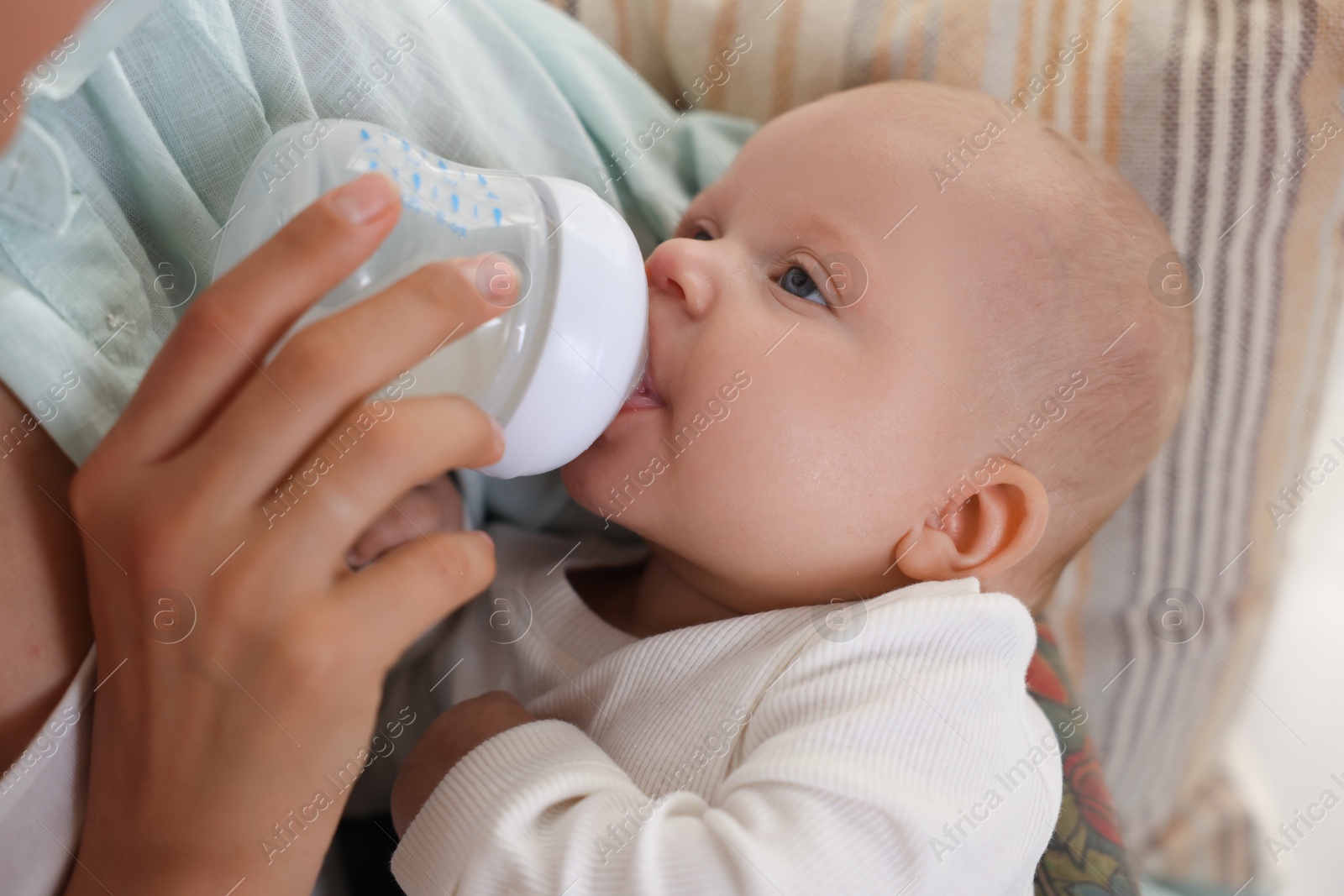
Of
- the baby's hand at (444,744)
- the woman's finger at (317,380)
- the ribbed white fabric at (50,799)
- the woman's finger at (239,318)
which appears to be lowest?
the baby's hand at (444,744)

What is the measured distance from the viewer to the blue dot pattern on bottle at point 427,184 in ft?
2.49

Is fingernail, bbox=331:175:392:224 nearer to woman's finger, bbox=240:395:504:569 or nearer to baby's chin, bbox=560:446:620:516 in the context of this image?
woman's finger, bbox=240:395:504:569

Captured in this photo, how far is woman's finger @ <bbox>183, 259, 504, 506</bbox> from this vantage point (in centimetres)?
62

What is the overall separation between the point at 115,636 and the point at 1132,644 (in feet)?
4.47

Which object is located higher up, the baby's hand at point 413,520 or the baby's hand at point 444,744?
the baby's hand at point 413,520

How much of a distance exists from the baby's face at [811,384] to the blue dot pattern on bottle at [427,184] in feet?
0.69

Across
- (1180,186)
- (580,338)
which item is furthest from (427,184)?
(1180,186)

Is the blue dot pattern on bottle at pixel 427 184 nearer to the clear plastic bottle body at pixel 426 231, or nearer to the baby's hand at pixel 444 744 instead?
the clear plastic bottle body at pixel 426 231

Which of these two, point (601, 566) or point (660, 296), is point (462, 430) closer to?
point (660, 296)

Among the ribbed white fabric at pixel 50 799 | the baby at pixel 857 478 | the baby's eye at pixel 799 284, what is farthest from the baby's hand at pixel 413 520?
the baby's eye at pixel 799 284

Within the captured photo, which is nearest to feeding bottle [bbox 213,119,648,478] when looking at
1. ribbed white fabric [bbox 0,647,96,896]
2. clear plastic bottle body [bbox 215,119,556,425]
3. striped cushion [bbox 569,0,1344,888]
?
clear plastic bottle body [bbox 215,119,556,425]

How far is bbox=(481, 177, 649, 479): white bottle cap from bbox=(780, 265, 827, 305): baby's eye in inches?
7.5

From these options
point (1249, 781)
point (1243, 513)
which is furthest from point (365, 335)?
point (1249, 781)

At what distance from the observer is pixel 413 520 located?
0.95 metres
